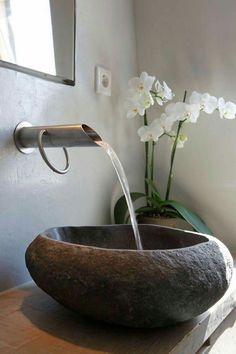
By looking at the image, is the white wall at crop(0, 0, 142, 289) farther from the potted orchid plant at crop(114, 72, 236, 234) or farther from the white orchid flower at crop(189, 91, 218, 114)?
the white orchid flower at crop(189, 91, 218, 114)

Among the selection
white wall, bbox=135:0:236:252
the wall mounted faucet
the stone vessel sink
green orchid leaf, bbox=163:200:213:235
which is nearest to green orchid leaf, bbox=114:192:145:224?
green orchid leaf, bbox=163:200:213:235

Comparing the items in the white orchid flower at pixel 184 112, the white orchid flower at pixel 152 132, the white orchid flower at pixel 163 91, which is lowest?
the white orchid flower at pixel 152 132

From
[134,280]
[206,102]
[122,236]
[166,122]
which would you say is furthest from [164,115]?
[134,280]

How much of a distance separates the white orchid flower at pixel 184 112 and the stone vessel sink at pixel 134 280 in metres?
0.55

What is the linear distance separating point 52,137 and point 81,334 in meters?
0.37

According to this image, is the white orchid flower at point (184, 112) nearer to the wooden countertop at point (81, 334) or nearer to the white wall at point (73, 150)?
the white wall at point (73, 150)

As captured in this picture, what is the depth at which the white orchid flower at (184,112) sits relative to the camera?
102 centimetres

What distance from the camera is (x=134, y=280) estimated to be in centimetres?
47

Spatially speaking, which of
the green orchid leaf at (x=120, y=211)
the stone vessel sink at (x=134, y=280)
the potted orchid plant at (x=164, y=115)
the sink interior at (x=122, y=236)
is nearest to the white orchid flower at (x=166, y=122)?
the potted orchid plant at (x=164, y=115)

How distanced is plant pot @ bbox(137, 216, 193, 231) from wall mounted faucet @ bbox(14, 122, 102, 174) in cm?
42

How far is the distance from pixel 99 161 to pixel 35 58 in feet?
1.08

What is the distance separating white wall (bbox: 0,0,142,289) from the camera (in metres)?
0.73

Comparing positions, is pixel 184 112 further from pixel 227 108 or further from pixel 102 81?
pixel 102 81

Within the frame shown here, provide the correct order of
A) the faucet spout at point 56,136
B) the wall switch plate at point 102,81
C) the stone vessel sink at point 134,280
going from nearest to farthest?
the stone vessel sink at point 134,280 → the faucet spout at point 56,136 → the wall switch plate at point 102,81
